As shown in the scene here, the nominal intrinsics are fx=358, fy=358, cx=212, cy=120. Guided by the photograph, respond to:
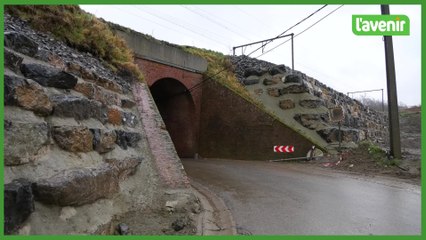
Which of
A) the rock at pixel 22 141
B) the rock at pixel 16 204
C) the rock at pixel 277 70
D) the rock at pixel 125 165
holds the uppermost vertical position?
the rock at pixel 277 70

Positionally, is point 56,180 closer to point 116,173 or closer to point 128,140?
point 116,173

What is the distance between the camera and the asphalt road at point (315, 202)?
5.45 meters

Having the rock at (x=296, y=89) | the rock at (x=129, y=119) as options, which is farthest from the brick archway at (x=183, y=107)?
the rock at (x=129, y=119)

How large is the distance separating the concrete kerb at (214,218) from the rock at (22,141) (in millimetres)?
2369

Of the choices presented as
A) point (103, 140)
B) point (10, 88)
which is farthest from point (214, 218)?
point (10, 88)

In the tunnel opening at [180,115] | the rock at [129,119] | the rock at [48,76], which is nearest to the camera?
the rock at [48,76]

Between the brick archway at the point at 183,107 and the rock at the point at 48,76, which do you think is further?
the brick archway at the point at 183,107

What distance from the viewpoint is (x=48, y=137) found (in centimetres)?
389

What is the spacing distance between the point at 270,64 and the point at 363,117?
7440mm

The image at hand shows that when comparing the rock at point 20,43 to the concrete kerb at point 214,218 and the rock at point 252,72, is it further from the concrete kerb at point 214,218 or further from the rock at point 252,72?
the rock at point 252,72

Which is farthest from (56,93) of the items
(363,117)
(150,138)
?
(363,117)

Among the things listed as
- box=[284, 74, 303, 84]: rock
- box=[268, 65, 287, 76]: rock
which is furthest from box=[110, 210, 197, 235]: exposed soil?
box=[268, 65, 287, 76]: rock

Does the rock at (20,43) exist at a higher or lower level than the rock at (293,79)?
lower

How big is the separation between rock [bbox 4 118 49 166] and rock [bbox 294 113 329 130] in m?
15.2
